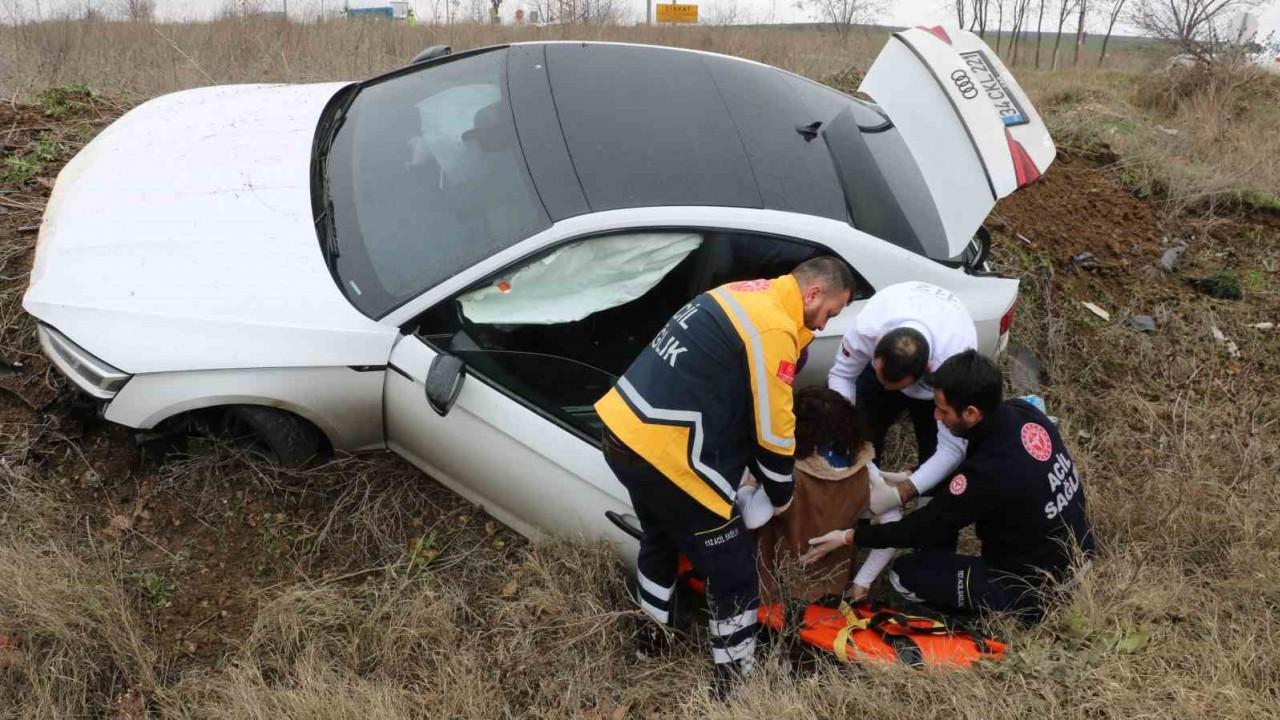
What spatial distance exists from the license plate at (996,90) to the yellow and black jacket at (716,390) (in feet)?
3.71

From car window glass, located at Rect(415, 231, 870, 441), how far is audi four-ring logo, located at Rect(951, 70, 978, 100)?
27.7 inches

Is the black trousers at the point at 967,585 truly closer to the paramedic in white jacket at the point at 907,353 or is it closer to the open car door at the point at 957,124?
the paramedic in white jacket at the point at 907,353

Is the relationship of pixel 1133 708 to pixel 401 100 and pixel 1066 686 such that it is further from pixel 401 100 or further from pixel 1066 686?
pixel 401 100

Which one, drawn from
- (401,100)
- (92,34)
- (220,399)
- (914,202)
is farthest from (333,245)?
(92,34)

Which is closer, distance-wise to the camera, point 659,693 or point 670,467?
point 670,467

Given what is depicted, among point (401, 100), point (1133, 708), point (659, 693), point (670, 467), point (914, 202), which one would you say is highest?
point (401, 100)

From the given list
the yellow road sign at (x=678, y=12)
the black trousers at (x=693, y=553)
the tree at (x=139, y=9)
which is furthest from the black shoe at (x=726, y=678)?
the yellow road sign at (x=678, y=12)

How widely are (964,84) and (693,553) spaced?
177cm

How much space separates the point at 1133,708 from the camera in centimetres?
246

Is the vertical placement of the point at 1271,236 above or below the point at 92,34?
below

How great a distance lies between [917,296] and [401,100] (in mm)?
2065

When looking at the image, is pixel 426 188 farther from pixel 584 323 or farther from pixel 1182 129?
pixel 1182 129

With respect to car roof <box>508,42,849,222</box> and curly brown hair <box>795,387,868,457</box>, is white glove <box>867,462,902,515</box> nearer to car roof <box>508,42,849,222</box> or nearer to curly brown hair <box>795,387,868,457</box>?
curly brown hair <box>795,387,868,457</box>

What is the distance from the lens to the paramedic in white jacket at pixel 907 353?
9.09 ft
